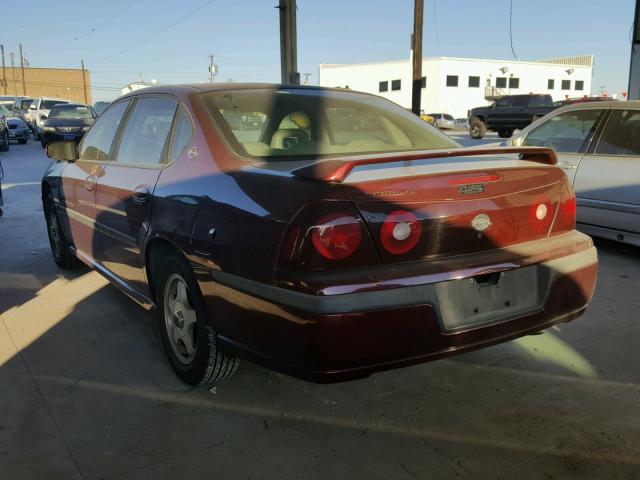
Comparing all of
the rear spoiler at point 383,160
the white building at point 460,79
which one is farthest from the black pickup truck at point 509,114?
the white building at point 460,79

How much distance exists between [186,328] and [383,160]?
4.45ft

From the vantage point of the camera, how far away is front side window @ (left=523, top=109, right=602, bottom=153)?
5.69 m

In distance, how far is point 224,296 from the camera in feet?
7.75

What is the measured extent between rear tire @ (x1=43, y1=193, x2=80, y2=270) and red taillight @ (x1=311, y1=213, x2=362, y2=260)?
3494 millimetres

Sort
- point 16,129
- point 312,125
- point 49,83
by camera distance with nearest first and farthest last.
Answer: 1. point 312,125
2. point 16,129
3. point 49,83

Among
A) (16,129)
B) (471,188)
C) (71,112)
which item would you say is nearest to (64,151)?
(471,188)

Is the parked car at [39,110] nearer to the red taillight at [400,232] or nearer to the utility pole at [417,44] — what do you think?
the utility pole at [417,44]

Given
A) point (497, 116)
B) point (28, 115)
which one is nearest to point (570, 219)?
point (497, 116)

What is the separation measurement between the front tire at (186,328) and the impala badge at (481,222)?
48.8 inches

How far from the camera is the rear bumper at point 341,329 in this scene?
2.01m

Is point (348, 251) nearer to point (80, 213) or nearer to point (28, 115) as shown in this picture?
point (80, 213)

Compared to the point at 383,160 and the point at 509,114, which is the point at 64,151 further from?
the point at 509,114

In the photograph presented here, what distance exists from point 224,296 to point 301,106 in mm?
A: 1378

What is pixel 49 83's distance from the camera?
80312 millimetres
